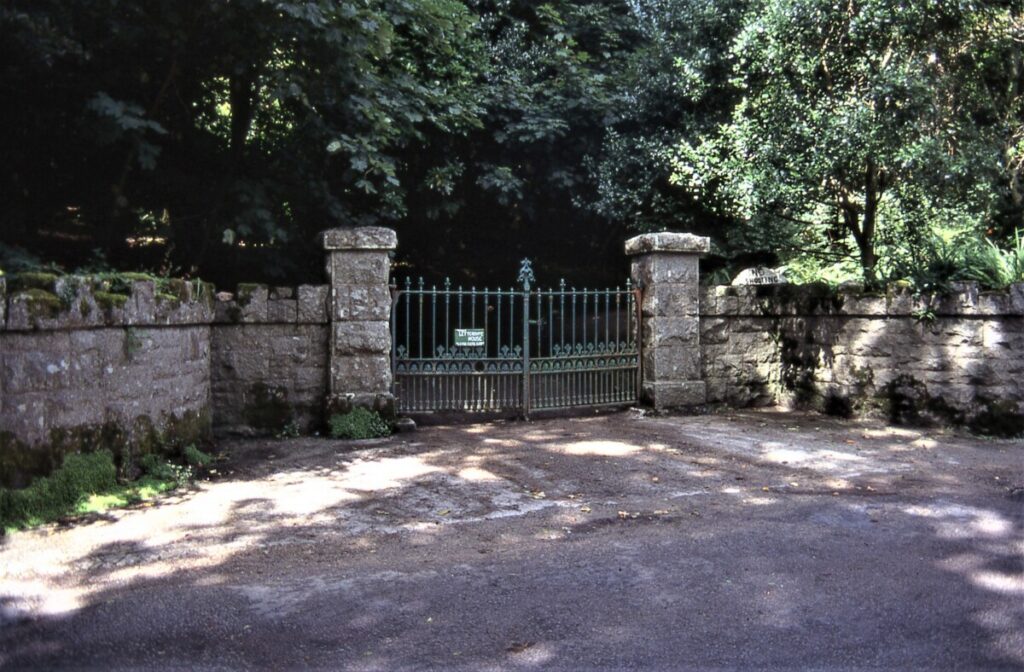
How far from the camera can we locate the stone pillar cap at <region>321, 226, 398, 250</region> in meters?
8.62

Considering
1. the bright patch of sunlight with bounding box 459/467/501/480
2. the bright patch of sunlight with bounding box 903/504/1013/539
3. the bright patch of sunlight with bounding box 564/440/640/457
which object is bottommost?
the bright patch of sunlight with bounding box 903/504/1013/539

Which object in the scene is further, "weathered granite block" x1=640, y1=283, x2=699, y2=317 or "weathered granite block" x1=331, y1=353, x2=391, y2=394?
"weathered granite block" x1=640, y1=283, x2=699, y2=317

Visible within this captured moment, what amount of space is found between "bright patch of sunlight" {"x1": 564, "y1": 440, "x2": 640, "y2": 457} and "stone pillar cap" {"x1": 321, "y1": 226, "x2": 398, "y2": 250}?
2.74m

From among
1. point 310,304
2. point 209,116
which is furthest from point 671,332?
point 209,116

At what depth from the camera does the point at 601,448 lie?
7926 millimetres

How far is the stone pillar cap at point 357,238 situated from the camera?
28.3 feet

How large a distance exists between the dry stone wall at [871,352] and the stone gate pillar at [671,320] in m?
0.31

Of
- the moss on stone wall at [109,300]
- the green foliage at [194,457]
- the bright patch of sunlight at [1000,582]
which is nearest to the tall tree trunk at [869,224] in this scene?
the bright patch of sunlight at [1000,582]

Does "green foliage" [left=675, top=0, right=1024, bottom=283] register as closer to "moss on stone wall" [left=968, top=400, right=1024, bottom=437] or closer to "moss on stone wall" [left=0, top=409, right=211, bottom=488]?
"moss on stone wall" [left=968, top=400, right=1024, bottom=437]

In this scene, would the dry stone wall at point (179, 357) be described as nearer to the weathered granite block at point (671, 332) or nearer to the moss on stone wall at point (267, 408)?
the moss on stone wall at point (267, 408)

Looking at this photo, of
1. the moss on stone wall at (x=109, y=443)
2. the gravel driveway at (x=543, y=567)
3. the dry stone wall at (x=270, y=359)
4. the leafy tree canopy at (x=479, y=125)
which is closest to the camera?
the gravel driveway at (x=543, y=567)

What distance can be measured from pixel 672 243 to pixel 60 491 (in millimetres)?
6684

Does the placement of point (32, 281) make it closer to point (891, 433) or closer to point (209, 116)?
point (209, 116)

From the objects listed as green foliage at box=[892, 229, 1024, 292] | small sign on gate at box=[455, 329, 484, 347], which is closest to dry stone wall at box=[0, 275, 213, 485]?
small sign on gate at box=[455, 329, 484, 347]
